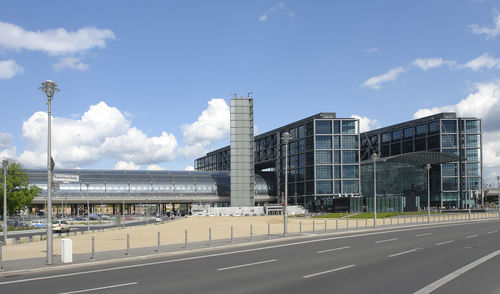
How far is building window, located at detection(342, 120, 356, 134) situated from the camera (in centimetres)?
12706

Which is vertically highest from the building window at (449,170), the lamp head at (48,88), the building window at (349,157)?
the lamp head at (48,88)

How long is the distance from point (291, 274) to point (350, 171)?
114 metres

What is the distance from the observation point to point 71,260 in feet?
71.0

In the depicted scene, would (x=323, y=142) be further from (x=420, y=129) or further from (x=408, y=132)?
(x=408, y=132)

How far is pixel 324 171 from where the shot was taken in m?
126

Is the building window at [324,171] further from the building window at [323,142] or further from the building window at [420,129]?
the building window at [420,129]

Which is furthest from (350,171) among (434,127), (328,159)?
(434,127)

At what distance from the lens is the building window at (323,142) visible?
126 meters

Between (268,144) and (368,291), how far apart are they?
142m

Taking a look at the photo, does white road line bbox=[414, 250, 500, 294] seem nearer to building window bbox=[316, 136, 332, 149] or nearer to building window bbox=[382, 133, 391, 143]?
building window bbox=[316, 136, 332, 149]

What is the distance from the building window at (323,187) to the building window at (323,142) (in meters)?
9.77

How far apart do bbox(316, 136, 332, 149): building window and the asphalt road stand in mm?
101353

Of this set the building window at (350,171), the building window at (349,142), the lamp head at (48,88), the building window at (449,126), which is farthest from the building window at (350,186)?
the lamp head at (48,88)

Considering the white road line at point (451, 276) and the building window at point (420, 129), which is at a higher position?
the building window at point (420, 129)
